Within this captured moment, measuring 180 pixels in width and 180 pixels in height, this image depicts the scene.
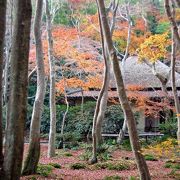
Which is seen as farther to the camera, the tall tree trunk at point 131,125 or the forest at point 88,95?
the tall tree trunk at point 131,125

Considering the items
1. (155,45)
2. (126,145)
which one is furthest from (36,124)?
(126,145)

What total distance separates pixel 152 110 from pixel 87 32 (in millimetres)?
7018

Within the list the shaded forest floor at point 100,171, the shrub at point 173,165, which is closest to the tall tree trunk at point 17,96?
the shaded forest floor at point 100,171

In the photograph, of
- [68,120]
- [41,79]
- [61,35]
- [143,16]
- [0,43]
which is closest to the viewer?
[0,43]

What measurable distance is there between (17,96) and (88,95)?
59.0 feet

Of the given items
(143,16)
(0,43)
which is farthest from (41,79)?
(143,16)

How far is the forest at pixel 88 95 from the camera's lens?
16.2 ft

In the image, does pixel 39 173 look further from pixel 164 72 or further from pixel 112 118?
pixel 164 72

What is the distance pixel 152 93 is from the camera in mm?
22094

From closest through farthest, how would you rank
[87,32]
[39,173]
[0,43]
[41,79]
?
[0,43]
[39,173]
[41,79]
[87,32]

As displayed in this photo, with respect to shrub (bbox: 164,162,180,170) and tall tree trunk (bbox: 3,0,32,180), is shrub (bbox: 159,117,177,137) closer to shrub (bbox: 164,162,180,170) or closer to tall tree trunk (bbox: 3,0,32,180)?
shrub (bbox: 164,162,180,170)

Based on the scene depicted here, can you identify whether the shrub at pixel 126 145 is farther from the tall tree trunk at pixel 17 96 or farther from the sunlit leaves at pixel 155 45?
the tall tree trunk at pixel 17 96

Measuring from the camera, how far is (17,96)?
4.82 m

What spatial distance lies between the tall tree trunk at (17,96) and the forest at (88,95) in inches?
0.5
